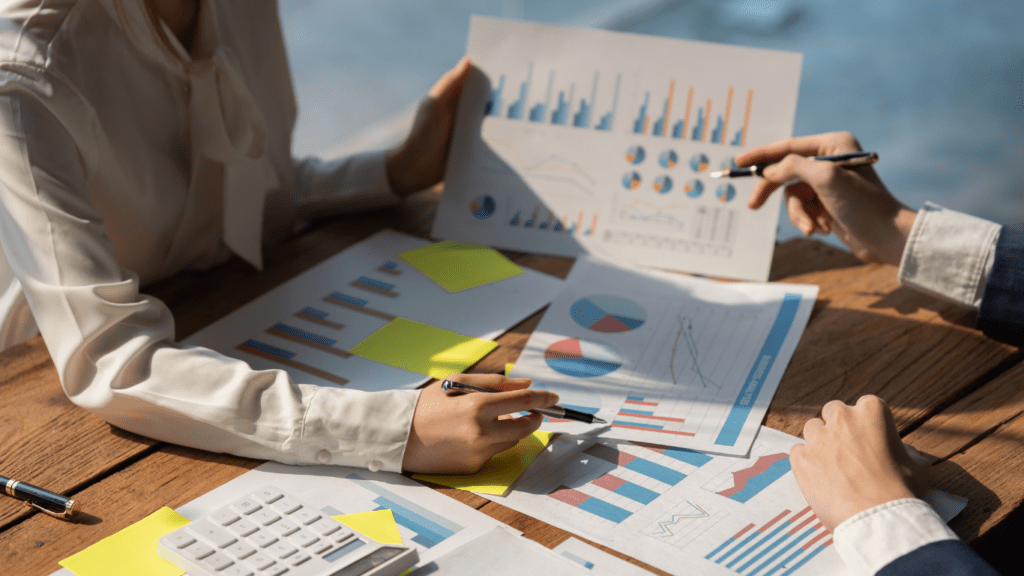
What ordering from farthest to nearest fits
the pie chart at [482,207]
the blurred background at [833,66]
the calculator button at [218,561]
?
A: the blurred background at [833,66]
the pie chart at [482,207]
the calculator button at [218,561]

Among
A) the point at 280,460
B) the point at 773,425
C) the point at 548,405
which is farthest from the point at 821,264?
the point at 280,460

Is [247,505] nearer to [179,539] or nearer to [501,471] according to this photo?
[179,539]

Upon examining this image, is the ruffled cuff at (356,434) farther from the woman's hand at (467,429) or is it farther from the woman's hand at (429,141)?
the woman's hand at (429,141)

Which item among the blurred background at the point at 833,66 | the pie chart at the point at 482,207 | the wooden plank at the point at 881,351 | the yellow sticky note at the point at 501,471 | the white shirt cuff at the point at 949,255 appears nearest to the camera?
the yellow sticky note at the point at 501,471

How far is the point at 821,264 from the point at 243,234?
899 millimetres

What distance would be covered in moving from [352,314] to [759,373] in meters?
0.55

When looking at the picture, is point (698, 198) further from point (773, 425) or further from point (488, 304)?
point (773, 425)

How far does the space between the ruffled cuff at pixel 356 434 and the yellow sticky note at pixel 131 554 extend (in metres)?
0.14

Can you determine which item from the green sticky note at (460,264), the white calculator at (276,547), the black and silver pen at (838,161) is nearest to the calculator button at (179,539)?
the white calculator at (276,547)

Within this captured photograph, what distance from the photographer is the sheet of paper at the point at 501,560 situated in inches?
27.4

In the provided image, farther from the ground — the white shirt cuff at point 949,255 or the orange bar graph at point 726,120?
the orange bar graph at point 726,120

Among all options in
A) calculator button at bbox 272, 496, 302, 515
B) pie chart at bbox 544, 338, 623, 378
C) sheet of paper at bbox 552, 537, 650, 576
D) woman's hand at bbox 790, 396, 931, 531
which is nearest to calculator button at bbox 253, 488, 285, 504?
calculator button at bbox 272, 496, 302, 515

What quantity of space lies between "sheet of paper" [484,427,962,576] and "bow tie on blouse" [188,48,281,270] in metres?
0.63

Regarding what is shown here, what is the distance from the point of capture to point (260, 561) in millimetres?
676
